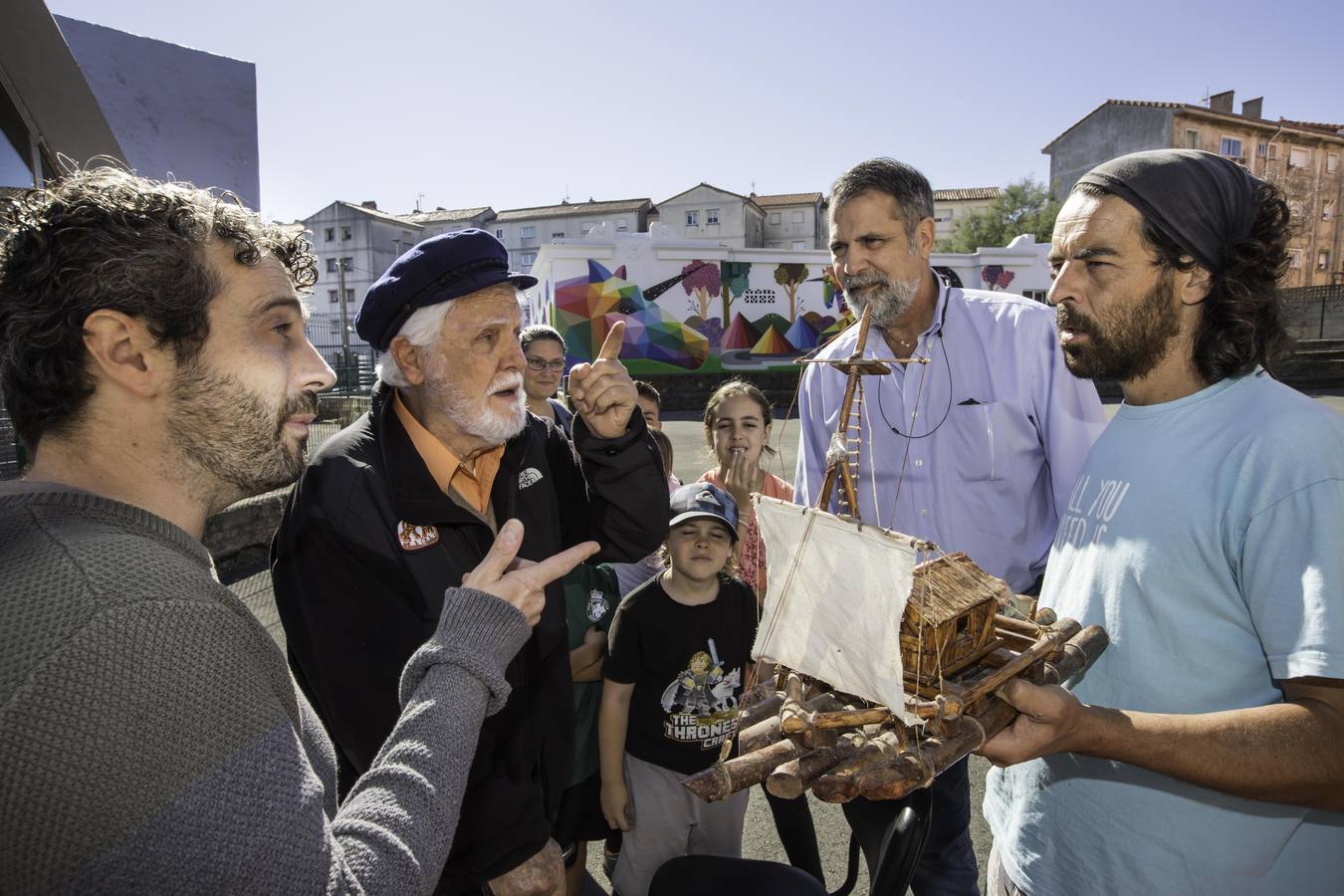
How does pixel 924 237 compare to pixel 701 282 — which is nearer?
pixel 924 237

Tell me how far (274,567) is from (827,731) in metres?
1.59

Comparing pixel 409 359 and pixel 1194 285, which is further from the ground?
pixel 1194 285

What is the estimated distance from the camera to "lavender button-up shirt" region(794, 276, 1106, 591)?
2.77m

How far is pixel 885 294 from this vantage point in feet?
9.73

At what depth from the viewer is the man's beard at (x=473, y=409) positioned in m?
2.24

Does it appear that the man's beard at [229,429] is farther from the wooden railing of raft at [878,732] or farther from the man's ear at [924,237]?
the man's ear at [924,237]

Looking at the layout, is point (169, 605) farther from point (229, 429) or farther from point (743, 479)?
point (743, 479)

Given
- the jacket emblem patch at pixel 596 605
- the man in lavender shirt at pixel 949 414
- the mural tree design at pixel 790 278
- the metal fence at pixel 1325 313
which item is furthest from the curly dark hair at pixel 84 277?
the metal fence at pixel 1325 313

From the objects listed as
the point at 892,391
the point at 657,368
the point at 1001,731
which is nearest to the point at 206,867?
the point at 1001,731

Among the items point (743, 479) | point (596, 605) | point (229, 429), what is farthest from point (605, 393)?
point (743, 479)

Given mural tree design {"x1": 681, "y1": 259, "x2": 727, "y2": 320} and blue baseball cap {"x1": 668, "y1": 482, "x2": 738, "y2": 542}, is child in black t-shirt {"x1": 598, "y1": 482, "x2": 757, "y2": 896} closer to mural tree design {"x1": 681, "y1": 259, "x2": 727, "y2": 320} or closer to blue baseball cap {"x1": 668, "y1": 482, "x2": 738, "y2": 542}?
blue baseball cap {"x1": 668, "y1": 482, "x2": 738, "y2": 542}

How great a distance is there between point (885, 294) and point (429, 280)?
181cm

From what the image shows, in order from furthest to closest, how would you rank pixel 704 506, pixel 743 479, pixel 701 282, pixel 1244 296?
pixel 701 282 → pixel 743 479 → pixel 704 506 → pixel 1244 296

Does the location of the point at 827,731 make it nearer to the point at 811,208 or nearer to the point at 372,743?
the point at 372,743
